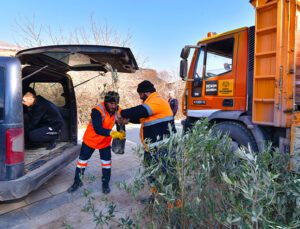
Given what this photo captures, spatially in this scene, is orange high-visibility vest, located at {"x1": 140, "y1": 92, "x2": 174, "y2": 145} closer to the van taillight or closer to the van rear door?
the van rear door

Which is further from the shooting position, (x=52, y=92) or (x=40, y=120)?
(x=52, y=92)

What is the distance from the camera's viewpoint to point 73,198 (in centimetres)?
332

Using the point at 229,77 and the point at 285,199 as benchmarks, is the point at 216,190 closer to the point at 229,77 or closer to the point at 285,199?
the point at 285,199

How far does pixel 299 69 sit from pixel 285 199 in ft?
8.93

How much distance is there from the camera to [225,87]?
3.92 meters

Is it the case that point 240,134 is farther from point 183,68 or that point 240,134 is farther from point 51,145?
point 51,145

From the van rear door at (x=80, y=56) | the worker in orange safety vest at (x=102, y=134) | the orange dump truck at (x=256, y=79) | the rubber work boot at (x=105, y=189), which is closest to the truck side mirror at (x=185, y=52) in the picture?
the orange dump truck at (x=256, y=79)

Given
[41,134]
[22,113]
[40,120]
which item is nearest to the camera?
[22,113]

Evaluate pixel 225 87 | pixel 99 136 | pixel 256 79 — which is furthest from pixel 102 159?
pixel 256 79

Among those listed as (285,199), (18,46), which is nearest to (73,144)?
(285,199)

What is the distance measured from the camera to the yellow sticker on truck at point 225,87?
3.84 meters

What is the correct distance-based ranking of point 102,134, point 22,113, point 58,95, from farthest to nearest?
point 58,95 < point 102,134 < point 22,113

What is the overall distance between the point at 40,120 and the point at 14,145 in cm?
149

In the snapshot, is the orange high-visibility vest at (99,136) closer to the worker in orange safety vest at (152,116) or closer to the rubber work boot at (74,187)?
the worker in orange safety vest at (152,116)
